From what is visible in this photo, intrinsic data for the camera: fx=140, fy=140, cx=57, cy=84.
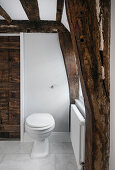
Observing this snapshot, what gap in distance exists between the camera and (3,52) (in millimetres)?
2576

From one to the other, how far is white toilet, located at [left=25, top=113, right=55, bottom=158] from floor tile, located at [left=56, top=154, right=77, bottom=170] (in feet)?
0.76

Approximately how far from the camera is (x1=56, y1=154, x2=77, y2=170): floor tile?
6.19ft

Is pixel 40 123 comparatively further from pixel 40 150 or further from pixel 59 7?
pixel 59 7

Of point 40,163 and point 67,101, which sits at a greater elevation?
point 67,101

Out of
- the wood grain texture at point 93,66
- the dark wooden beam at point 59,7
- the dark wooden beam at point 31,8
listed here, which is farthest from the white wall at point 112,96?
the dark wooden beam at point 31,8

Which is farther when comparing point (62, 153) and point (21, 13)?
point (62, 153)

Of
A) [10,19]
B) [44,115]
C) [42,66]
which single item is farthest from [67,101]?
[10,19]

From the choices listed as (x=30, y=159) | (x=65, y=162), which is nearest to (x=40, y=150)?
(x=30, y=159)

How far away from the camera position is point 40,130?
1.94 metres

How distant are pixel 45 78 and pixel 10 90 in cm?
70

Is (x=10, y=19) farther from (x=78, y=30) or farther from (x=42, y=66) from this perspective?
(x=78, y=30)

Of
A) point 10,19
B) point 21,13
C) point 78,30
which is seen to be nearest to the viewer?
point 78,30

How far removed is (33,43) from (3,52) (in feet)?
1.89

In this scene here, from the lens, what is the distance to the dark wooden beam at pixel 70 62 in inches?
90.9
